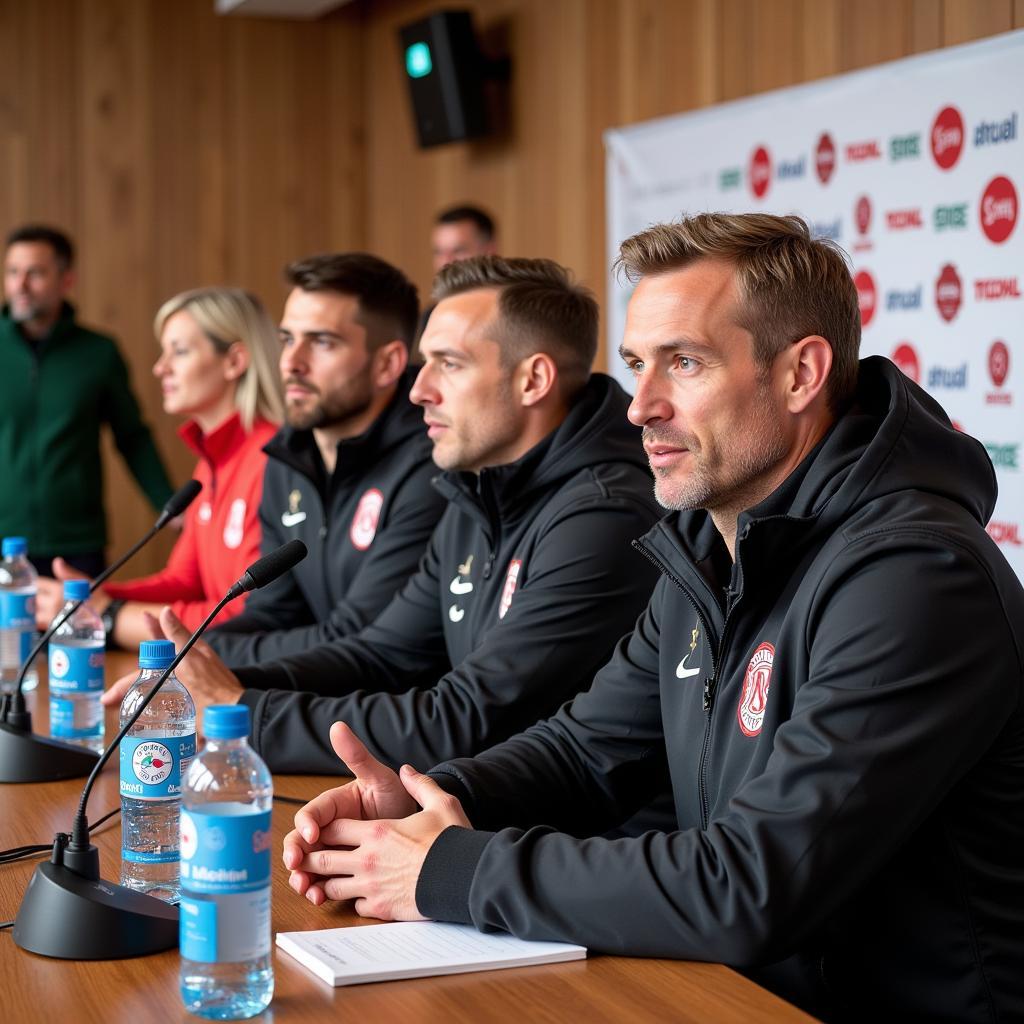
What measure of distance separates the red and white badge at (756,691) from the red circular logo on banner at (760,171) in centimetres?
294

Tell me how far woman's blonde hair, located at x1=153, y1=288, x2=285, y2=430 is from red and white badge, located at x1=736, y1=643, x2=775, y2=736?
7.64 feet

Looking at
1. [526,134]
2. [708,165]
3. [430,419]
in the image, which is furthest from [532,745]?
[526,134]

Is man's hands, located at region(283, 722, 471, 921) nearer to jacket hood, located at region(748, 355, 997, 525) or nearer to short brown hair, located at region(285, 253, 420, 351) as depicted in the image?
jacket hood, located at region(748, 355, 997, 525)

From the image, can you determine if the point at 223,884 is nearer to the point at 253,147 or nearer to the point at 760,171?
the point at 760,171

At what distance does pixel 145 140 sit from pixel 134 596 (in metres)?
3.46

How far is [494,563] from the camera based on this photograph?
7.55 feet

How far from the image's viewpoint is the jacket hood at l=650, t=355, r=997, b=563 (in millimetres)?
1401

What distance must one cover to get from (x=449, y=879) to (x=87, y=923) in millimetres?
327

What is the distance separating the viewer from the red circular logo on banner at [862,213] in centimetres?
379

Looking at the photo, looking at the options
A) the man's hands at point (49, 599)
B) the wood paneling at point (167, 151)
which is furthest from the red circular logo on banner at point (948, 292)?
the wood paneling at point (167, 151)

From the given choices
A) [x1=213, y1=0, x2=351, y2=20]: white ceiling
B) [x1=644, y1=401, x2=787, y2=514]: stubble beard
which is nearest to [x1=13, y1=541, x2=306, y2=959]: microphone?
[x1=644, y1=401, x2=787, y2=514]: stubble beard

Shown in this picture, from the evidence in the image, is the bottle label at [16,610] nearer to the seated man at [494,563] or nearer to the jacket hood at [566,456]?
the seated man at [494,563]

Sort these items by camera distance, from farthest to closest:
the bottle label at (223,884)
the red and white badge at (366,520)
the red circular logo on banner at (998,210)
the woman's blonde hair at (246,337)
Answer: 1. the woman's blonde hair at (246,337)
2. the red circular logo on banner at (998,210)
3. the red and white badge at (366,520)
4. the bottle label at (223,884)

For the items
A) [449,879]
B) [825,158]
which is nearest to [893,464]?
[449,879]
